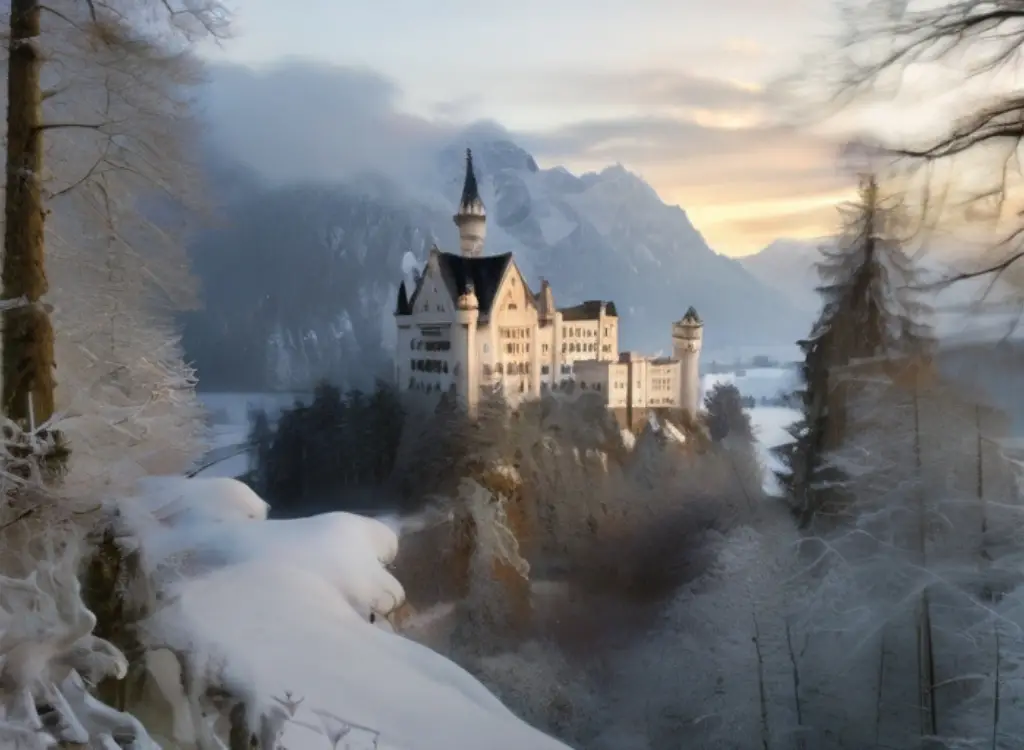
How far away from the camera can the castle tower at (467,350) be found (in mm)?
4336

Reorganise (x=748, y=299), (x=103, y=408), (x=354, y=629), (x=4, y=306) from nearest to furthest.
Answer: (x=4, y=306) → (x=103, y=408) → (x=354, y=629) → (x=748, y=299)

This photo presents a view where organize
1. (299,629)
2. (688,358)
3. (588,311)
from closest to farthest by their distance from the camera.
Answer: (299,629)
(688,358)
(588,311)

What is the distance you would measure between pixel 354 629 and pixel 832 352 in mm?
2691

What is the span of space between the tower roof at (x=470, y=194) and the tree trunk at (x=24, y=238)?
8.01 ft

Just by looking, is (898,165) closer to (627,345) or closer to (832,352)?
(832,352)

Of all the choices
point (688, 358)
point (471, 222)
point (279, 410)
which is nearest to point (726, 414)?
point (688, 358)

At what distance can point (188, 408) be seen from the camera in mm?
3035

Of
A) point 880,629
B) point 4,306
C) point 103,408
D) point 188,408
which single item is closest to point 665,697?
point 880,629

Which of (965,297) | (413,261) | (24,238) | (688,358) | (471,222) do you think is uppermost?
(471,222)

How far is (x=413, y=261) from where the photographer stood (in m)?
4.46

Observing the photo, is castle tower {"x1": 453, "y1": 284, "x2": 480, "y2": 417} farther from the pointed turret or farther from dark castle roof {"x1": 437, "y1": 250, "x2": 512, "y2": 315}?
the pointed turret

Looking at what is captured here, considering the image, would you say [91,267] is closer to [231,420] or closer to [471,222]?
[231,420]

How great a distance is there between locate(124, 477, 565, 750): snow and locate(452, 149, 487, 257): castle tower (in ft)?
6.15

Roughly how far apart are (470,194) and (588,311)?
38.4 inches
